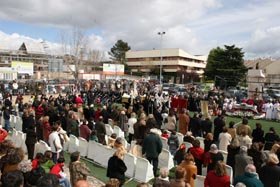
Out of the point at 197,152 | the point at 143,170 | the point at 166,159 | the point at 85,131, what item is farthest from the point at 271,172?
the point at 85,131

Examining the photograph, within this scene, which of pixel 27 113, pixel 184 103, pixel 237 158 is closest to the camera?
pixel 237 158

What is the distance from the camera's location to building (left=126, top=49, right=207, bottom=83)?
4099 inches

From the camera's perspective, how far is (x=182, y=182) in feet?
20.3

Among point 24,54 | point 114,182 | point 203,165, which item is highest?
point 24,54

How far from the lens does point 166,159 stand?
Result: 1102 cm

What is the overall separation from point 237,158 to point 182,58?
10303cm

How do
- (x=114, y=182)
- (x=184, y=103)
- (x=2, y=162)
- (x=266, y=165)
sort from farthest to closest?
(x=184, y=103)
(x=266, y=165)
(x=2, y=162)
(x=114, y=182)

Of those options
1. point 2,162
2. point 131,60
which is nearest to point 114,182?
point 2,162

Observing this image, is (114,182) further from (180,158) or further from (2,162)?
(180,158)

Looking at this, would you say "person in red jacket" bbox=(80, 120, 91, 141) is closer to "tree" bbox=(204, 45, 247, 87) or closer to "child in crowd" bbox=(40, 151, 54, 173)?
"child in crowd" bbox=(40, 151, 54, 173)

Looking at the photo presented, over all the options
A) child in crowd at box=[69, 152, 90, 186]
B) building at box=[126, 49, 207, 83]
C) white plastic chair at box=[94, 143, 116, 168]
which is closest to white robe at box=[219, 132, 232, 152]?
white plastic chair at box=[94, 143, 116, 168]

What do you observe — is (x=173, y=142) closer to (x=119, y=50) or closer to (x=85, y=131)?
(x=85, y=131)

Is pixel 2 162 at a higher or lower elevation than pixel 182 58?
lower

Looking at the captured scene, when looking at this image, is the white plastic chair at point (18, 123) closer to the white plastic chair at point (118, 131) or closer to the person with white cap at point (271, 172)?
the white plastic chair at point (118, 131)
